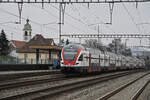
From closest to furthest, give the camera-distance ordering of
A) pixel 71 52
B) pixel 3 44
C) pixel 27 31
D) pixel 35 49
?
pixel 71 52 < pixel 35 49 < pixel 3 44 < pixel 27 31

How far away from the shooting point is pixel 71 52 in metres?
24.1

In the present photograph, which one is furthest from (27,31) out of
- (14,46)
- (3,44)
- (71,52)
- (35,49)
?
(71,52)

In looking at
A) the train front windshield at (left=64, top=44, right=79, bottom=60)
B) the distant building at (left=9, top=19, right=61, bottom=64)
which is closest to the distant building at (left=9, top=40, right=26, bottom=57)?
the distant building at (left=9, top=19, right=61, bottom=64)

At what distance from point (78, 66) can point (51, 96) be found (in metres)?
11.9

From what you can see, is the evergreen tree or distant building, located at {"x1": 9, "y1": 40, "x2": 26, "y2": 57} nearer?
the evergreen tree

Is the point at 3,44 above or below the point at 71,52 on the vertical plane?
above

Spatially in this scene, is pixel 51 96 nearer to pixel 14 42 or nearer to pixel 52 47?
pixel 52 47

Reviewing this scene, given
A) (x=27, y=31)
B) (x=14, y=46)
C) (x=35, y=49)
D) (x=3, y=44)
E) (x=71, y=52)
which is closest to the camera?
(x=71, y=52)

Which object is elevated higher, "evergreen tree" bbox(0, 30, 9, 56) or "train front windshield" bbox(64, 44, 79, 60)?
"evergreen tree" bbox(0, 30, 9, 56)

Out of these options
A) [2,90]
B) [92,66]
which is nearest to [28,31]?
[92,66]

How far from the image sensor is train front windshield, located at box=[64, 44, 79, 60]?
78.3ft

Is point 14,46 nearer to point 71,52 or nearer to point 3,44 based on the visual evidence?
point 3,44

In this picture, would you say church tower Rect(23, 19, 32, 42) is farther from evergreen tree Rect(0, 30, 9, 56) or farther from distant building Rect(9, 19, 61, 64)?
evergreen tree Rect(0, 30, 9, 56)

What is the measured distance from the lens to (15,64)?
32031 millimetres
